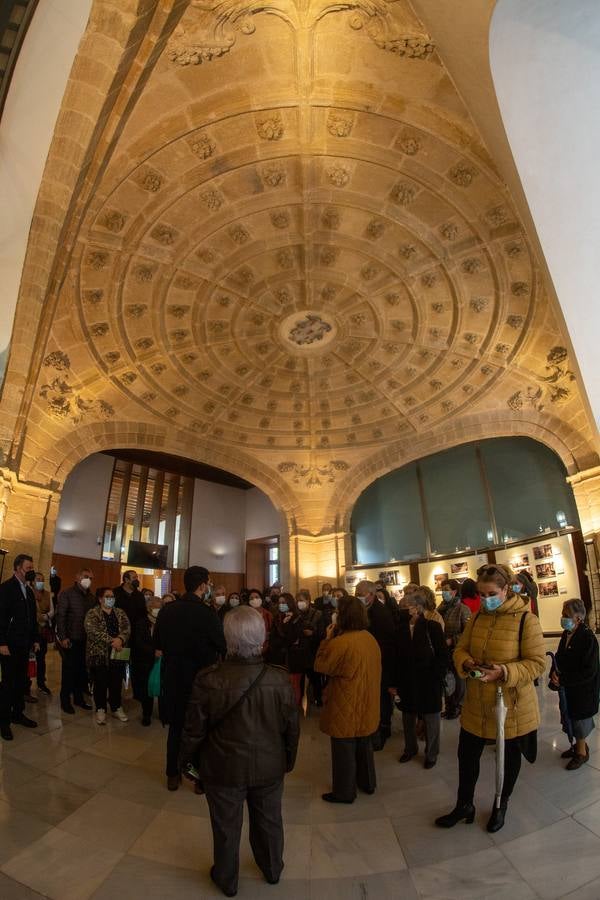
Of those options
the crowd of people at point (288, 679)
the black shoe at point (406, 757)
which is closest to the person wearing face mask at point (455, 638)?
the crowd of people at point (288, 679)

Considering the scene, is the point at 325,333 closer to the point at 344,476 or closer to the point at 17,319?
the point at 344,476

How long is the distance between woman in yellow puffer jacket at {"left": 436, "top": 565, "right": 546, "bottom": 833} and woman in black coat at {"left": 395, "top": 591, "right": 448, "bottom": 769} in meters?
0.95

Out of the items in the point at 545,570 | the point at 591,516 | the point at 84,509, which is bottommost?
the point at 545,570

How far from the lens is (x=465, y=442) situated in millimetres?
13281

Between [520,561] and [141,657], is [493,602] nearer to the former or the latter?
[141,657]

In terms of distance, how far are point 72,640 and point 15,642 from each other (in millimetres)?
918

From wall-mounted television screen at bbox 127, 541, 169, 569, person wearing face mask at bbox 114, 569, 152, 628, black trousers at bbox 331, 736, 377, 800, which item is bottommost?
black trousers at bbox 331, 736, 377, 800

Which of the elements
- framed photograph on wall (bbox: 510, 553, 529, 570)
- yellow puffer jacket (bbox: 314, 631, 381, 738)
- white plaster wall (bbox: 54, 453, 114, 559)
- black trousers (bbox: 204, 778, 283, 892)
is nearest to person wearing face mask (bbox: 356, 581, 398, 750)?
yellow puffer jacket (bbox: 314, 631, 381, 738)

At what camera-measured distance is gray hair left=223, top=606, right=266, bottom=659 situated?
2293 mm

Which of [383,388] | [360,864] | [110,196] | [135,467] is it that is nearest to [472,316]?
[383,388]

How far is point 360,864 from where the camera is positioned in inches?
97.7

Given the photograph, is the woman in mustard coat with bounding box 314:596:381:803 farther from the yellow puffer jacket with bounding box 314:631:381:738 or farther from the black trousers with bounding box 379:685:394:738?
the black trousers with bounding box 379:685:394:738

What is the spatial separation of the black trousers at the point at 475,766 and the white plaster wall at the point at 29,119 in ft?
21.0

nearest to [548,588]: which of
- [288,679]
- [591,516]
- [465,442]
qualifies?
[591,516]
